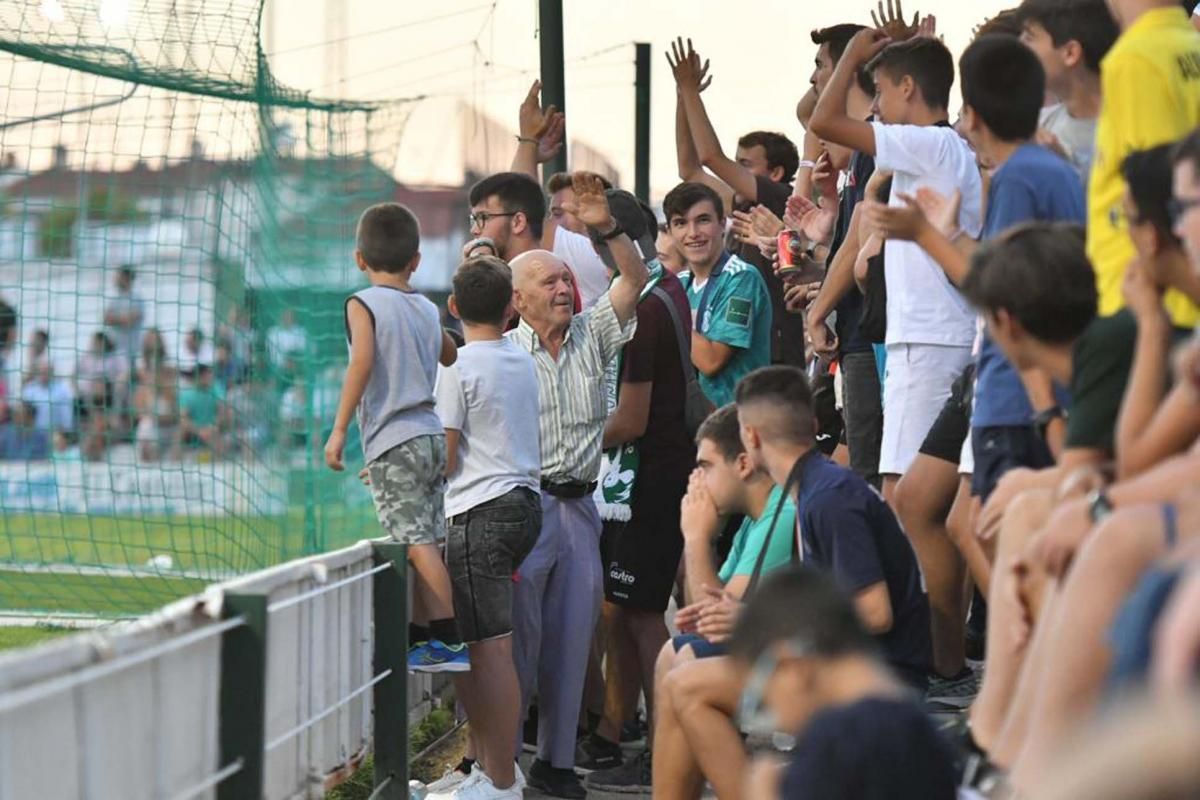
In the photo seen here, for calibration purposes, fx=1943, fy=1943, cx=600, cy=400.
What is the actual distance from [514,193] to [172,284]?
7981 millimetres

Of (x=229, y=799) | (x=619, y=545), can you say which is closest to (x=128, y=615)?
(x=619, y=545)

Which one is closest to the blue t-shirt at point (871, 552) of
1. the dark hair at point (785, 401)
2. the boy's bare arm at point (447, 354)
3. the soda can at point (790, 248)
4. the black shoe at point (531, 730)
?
the dark hair at point (785, 401)

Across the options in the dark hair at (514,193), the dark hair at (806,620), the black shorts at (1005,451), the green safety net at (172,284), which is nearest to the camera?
the dark hair at (806,620)

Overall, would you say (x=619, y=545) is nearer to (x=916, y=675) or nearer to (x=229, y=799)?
(x=916, y=675)

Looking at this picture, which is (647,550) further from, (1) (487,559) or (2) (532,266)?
(2) (532,266)

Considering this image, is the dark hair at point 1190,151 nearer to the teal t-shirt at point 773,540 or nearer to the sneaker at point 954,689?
the teal t-shirt at point 773,540

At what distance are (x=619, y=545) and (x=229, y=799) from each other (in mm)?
3616

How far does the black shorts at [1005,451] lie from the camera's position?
520 cm

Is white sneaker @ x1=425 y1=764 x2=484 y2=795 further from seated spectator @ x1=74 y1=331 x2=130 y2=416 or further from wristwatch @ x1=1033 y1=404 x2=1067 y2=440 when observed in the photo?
seated spectator @ x1=74 y1=331 x2=130 y2=416

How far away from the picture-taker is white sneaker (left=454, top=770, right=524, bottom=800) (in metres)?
6.83

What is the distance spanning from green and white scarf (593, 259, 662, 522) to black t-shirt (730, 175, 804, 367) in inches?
56.7

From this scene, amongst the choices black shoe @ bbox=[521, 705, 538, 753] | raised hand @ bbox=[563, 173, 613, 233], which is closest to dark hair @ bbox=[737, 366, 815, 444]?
raised hand @ bbox=[563, 173, 613, 233]

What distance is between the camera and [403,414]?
716 centimetres

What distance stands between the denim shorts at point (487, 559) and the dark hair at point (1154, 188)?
331 cm
